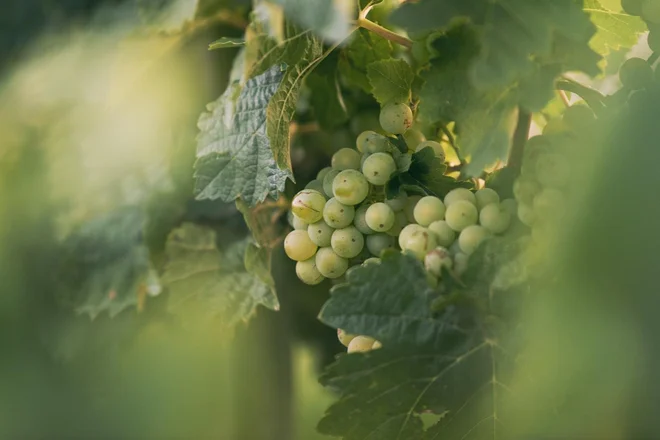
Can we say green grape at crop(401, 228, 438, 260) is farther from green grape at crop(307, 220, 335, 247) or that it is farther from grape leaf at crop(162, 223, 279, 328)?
grape leaf at crop(162, 223, 279, 328)

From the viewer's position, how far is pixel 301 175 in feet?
2.63

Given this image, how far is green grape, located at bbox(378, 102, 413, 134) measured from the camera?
1.74 ft

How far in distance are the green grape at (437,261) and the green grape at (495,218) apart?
0.03m

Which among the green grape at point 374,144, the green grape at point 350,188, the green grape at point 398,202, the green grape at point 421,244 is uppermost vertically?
the green grape at point 374,144

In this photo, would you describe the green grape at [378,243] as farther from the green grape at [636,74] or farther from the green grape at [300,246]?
the green grape at [636,74]

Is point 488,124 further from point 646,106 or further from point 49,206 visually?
point 49,206

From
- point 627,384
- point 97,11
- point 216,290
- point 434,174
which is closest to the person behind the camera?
point 627,384

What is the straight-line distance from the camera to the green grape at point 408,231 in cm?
46

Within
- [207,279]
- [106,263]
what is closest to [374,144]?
[207,279]

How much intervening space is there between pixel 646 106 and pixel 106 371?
0.82 metres

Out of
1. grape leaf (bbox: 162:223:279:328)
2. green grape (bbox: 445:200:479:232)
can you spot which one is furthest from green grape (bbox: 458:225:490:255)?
grape leaf (bbox: 162:223:279:328)

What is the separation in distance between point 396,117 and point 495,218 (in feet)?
0.41

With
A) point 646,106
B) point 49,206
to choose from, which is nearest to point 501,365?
point 646,106

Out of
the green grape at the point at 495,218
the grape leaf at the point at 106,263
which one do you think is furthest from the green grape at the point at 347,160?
the grape leaf at the point at 106,263
